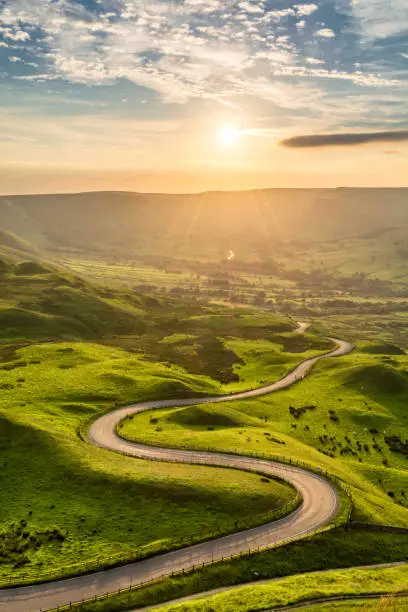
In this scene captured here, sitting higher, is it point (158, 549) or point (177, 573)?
point (158, 549)

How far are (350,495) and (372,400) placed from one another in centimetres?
8350

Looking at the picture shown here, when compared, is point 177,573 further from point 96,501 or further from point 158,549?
point 96,501

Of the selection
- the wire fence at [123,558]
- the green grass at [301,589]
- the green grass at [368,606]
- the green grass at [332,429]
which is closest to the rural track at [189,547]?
the wire fence at [123,558]

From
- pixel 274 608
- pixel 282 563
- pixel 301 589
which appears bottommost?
pixel 282 563

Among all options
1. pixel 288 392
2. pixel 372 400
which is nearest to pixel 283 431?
pixel 288 392

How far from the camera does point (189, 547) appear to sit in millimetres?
59125

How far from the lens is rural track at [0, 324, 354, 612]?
50.2 metres

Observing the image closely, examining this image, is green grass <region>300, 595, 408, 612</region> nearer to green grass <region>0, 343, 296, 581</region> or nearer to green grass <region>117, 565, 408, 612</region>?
green grass <region>117, 565, 408, 612</region>

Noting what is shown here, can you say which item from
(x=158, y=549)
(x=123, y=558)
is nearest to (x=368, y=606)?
(x=158, y=549)

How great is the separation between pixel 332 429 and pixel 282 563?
72.6 m

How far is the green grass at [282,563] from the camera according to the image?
50094mm

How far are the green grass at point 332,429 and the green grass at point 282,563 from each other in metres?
5.32

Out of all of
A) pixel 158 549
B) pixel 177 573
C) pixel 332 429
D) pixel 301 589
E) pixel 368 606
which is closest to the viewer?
pixel 368 606

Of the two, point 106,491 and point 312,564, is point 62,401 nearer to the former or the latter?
point 106,491
